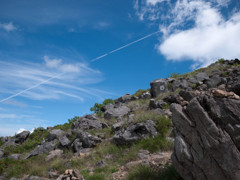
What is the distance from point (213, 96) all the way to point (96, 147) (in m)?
9.23

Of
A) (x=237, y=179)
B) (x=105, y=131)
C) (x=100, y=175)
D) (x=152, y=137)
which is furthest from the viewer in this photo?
(x=105, y=131)

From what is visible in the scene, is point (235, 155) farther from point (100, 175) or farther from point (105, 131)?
point (105, 131)

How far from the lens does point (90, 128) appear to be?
16.5m

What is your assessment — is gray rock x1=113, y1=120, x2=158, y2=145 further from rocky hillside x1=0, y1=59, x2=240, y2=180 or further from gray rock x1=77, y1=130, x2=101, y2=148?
gray rock x1=77, y1=130, x2=101, y2=148

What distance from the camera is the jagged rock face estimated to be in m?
5.11

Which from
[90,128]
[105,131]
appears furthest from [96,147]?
[90,128]

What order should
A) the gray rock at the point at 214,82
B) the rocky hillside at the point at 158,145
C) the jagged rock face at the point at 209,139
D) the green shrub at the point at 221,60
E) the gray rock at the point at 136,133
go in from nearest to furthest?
the jagged rock face at the point at 209,139 < the rocky hillside at the point at 158,145 < the gray rock at the point at 136,133 < the gray rock at the point at 214,82 < the green shrub at the point at 221,60

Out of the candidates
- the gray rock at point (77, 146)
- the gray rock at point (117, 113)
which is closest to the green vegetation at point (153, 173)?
the gray rock at point (77, 146)

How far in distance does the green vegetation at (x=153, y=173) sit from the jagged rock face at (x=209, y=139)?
3.73 feet

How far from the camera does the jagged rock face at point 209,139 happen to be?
16.8ft

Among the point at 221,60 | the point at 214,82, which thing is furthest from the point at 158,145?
the point at 221,60

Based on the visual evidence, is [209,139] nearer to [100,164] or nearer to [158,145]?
[158,145]

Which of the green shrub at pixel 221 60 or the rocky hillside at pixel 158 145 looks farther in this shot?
the green shrub at pixel 221 60

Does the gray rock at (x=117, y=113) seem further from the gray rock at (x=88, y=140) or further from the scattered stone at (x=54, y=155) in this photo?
the scattered stone at (x=54, y=155)
